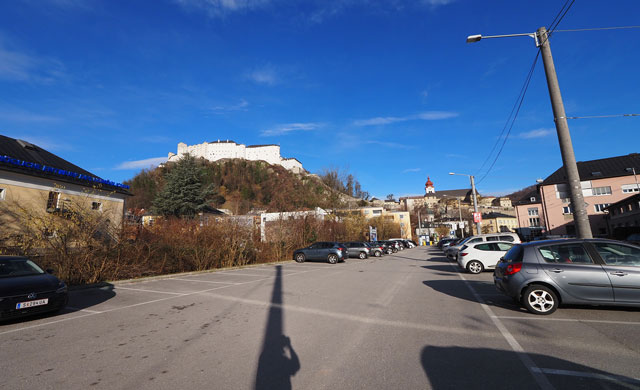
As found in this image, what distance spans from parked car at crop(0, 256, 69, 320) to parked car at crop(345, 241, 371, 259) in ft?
74.8

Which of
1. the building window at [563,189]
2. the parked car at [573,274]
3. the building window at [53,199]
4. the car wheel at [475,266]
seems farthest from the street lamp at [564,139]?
the building window at [53,199]

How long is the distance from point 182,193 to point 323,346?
135ft

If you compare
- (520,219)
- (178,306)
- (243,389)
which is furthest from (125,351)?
(520,219)

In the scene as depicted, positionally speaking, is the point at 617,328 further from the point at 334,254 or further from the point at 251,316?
the point at 334,254

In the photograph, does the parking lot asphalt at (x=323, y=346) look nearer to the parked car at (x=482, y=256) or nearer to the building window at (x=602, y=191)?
the parked car at (x=482, y=256)

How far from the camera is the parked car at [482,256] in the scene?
14625 millimetres

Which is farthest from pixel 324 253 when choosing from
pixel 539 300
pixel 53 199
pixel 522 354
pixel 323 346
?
pixel 53 199

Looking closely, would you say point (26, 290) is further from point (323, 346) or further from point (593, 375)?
point (593, 375)

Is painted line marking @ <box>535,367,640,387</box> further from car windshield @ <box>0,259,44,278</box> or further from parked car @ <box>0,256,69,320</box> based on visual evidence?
car windshield @ <box>0,259,44,278</box>

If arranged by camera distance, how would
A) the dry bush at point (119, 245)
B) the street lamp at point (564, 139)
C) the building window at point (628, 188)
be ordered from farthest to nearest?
the building window at point (628, 188) → the dry bush at point (119, 245) → the street lamp at point (564, 139)

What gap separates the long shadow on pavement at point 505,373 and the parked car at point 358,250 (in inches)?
937

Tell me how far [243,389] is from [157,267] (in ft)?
42.8

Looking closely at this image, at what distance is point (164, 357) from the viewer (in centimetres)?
445

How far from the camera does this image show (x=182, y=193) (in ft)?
137
